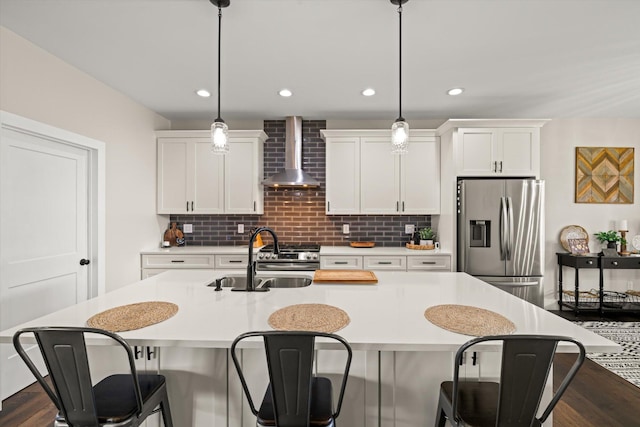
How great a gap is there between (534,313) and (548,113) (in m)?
3.56

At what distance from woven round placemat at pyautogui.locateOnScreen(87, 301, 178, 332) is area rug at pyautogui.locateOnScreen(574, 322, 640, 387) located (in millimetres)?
3180

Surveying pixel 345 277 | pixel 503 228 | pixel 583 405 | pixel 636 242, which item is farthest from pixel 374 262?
pixel 636 242

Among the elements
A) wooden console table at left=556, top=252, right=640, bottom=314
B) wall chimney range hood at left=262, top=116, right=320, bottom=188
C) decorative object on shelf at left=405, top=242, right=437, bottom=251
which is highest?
wall chimney range hood at left=262, top=116, right=320, bottom=188

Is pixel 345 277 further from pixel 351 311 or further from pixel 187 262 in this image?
pixel 187 262

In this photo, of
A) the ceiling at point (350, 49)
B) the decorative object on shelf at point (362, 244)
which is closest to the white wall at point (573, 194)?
the ceiling at point (350, 49)

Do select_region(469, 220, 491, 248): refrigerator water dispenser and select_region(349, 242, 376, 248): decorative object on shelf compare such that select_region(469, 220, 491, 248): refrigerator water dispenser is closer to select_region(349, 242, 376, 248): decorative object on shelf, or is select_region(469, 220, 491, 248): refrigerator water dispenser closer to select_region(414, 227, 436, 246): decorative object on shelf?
select_region(414, 227, 436, 246): decorative object on shelf

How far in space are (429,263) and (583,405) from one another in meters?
1.72

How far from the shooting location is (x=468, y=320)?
4.60ft

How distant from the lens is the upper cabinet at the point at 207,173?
13.3 ft

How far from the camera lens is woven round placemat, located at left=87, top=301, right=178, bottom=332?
1.34 m

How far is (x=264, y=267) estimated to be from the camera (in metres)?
3.70

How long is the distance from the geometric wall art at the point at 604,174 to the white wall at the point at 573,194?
7 cm

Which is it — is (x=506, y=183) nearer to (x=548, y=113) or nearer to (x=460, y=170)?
(x=460, y=170)

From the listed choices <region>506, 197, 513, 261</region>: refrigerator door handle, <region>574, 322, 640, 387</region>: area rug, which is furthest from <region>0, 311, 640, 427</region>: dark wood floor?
<region>506, 197, 513, 261</region>: refrigerator door handle
